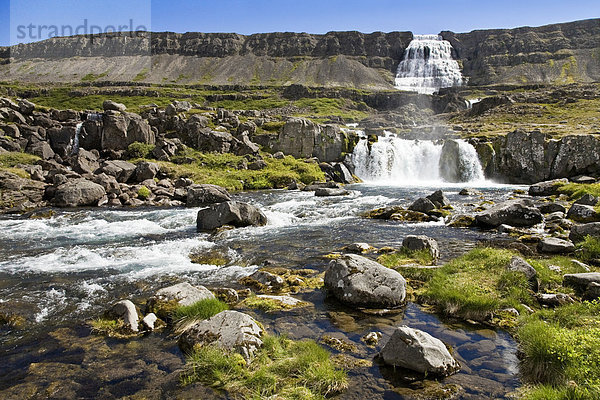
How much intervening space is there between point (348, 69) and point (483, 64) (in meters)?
66.5

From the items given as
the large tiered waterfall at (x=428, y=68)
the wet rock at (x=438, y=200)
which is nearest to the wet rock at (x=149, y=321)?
the wet rock at (x=438, y=200)

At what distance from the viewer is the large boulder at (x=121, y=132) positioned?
50.1 metres

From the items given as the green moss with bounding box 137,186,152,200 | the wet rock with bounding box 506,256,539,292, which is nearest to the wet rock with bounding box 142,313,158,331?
the wet rock with bounding box 506,256,539,292

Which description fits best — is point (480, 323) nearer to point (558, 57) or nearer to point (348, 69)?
point (348, 69)

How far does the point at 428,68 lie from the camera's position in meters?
182

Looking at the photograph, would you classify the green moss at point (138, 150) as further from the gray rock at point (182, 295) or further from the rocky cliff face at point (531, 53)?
the rocky cliff face at point (531, 53)

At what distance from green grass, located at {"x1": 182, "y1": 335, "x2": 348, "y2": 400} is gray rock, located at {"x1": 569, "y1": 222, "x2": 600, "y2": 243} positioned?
546 inches

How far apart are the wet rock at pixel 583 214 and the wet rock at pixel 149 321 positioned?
22.9 metres

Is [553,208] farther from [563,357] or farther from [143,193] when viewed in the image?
[143,193]

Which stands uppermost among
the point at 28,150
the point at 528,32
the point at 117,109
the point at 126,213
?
the point at 528,32

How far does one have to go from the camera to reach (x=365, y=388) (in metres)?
6.42

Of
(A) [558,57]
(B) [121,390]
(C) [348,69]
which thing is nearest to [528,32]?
(A) [558,57]

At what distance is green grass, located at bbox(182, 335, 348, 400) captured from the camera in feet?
20.2

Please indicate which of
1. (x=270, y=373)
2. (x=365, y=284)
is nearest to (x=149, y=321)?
(x=270, y=373)
